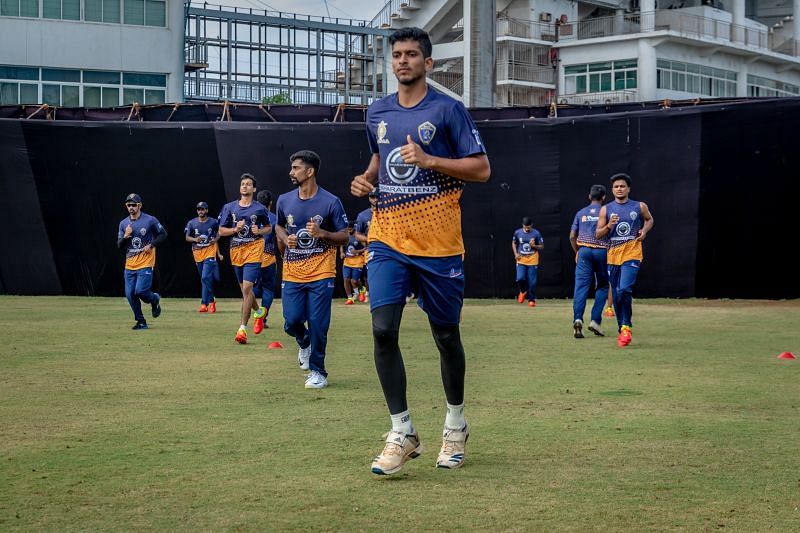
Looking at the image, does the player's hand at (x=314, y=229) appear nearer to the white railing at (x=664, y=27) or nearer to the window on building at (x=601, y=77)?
the window on building at (x=601, y=77)

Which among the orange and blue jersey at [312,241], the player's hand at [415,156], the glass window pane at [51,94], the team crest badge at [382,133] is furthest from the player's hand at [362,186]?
the glass window pane at [51,94]

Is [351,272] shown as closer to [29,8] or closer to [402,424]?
[402,424]

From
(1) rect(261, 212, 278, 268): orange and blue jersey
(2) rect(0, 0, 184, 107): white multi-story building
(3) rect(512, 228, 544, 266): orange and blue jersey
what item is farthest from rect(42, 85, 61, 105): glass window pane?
(1) rect(261, 212, 278, 268): orange and blue jersey

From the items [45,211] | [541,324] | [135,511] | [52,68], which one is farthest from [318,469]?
[52,68]

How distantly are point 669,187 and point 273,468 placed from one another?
61.1ft

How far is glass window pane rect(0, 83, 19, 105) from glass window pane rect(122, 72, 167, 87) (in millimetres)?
4430

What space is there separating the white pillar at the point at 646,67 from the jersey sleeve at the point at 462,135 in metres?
57.1

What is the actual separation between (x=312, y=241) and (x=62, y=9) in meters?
41.1

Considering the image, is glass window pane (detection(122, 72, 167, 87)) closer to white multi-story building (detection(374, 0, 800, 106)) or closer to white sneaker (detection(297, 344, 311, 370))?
white multi-story building (detection(374, 0, 800, 106))

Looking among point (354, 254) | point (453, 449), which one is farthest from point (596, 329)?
point (453, 449)

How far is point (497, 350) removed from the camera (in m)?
14.3

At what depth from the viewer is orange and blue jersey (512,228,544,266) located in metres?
24.2

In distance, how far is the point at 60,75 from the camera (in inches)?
1955

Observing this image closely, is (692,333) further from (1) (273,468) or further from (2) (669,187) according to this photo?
(1) (273,468)
